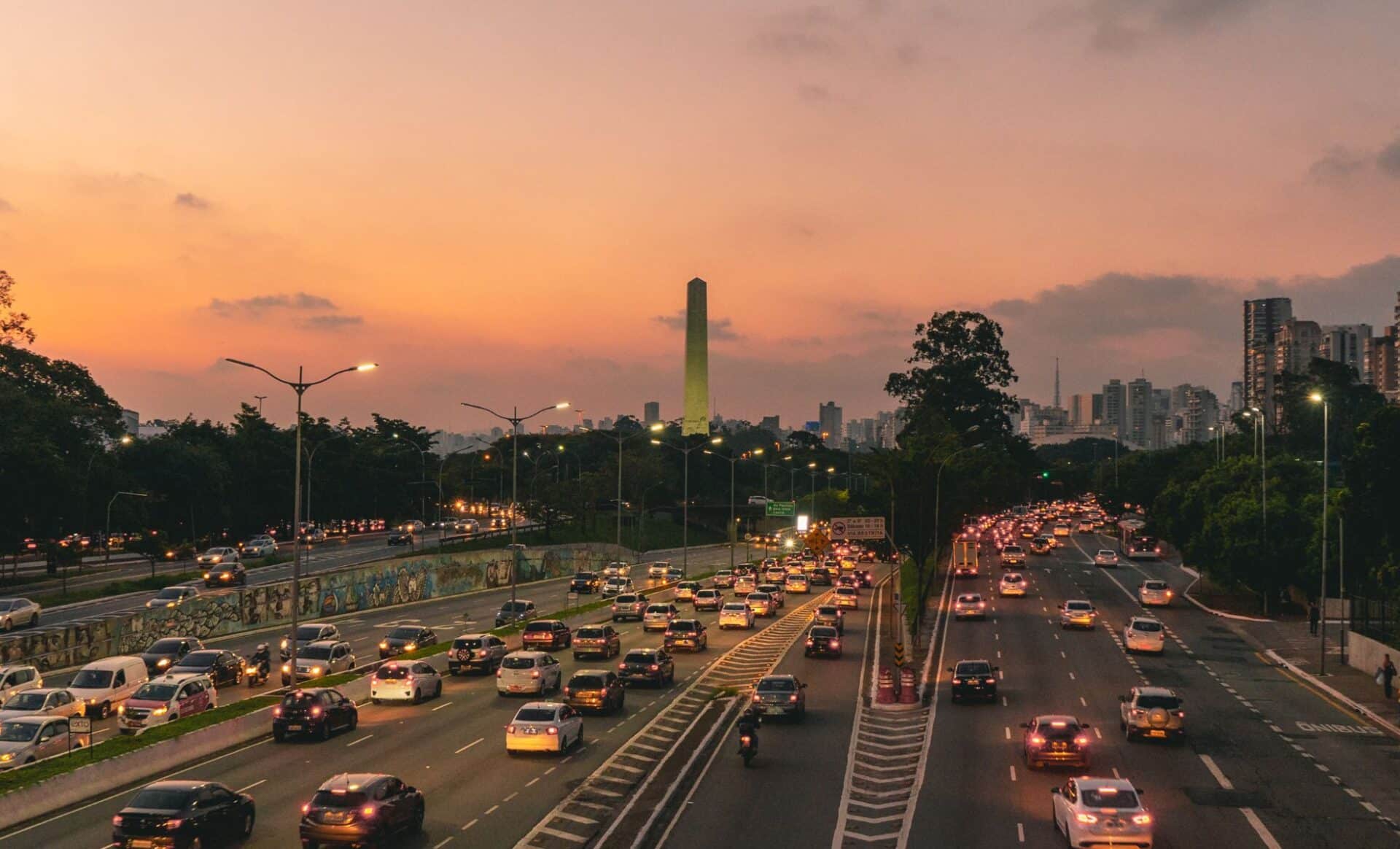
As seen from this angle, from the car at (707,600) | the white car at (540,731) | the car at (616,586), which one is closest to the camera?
the white car at (540,731)

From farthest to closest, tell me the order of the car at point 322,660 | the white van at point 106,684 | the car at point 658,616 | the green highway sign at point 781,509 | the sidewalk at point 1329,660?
the green highway sign at point 781,509
the car at point 658,616
the car at point 322,660
the sidewalk at point 1329,660
the white van at point 106,684

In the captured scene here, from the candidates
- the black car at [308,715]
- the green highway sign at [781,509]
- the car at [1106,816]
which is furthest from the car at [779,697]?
the green highway sign at [781,509]

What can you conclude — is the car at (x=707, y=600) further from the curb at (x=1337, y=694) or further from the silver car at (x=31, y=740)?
the silver car at (x=31, y=740)

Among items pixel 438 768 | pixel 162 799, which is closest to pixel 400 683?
pixel 438 768

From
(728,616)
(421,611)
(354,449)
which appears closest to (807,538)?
(728,616)

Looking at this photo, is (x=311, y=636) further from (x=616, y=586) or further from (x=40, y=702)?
(x=616, y=586)
